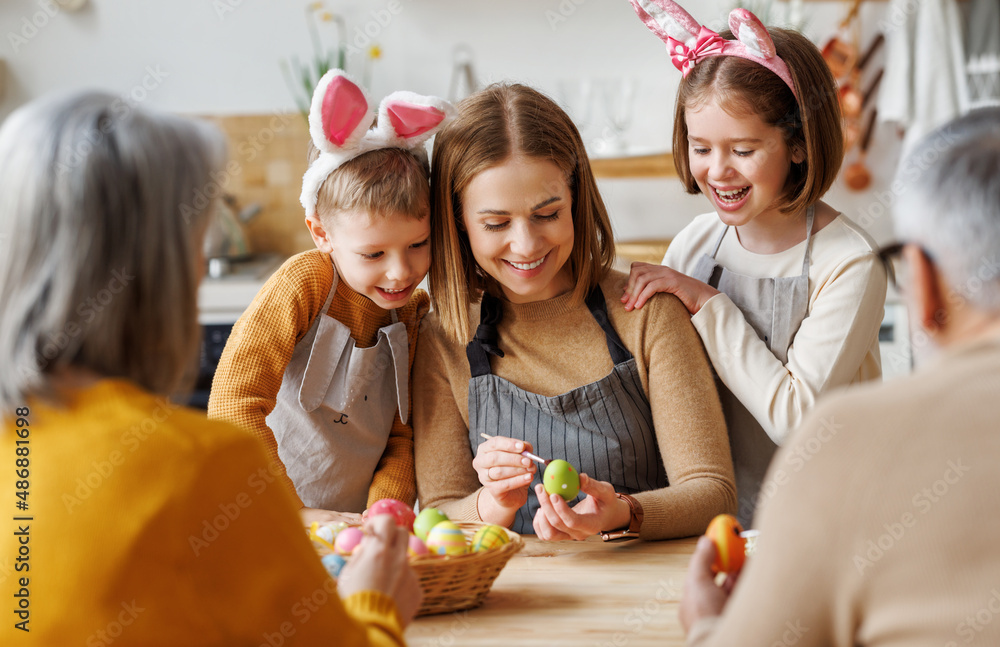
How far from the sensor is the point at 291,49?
139 inches

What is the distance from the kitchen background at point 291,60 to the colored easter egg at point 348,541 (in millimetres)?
2496

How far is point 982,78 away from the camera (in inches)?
129

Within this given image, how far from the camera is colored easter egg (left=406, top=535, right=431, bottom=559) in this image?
1.11 metres

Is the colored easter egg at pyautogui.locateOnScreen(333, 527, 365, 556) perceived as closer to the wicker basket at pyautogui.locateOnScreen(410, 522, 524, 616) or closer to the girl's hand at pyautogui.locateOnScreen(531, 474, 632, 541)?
the wicker basket at pyautogui.locateOnScreen(410, 522, 524, 616)

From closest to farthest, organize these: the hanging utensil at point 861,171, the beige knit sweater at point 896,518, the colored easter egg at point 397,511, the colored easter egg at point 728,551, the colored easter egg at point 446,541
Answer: the beige knit sweater at point 896,518 → the colored easter egg at point 728,551 → the colored easter egg at point 446,541 → the colored easter egg at point 397,511 → the hanging utensil at point 861,171

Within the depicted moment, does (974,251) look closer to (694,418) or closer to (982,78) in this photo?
(694,418)

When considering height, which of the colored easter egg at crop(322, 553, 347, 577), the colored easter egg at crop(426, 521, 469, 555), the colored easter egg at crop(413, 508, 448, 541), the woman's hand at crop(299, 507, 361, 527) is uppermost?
the colored easter egg at crop(426, 521, 469, 555)

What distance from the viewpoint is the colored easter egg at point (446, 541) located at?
115 cm

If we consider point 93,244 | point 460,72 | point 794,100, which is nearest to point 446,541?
point 93,244

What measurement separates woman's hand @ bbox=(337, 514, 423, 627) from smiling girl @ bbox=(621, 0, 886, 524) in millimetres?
709

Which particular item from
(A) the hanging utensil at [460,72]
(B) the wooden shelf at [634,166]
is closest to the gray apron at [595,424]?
(B) the wooden shelf at [634,166]

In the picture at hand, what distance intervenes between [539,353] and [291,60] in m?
2.38

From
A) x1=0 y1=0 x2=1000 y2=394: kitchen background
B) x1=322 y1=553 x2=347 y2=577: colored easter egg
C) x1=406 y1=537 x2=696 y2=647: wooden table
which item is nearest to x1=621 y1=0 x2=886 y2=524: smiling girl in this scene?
x1=406 y1=537 x2=696 y2=647: wooden table

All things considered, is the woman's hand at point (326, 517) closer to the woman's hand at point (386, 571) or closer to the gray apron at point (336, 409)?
the gray apron at point (336, 409)
